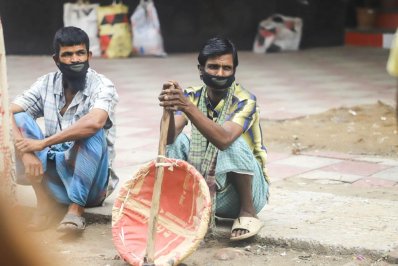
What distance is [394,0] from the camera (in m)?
13.7

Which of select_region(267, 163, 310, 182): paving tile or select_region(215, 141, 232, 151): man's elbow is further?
select_region(267, 163, 310, 182): paving tile

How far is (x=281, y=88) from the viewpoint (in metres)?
9.51

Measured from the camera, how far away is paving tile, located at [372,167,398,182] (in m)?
5.31

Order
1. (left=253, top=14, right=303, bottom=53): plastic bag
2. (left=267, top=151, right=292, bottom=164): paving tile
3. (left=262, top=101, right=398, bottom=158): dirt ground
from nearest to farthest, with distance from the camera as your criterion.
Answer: (left=267, top=151, right=292, bottom=164): paving tile
(left=262, top=101, right=398, bottom=158): dirt ground
(left=253, top=14, right=303, bottom=53): plastic bag

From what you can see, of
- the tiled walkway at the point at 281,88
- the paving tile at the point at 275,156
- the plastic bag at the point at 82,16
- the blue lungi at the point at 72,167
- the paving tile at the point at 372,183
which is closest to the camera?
the blue lungi at the point at 72,167

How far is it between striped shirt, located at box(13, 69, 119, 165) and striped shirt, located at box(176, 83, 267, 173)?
530mm

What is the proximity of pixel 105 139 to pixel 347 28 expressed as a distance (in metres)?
10.8

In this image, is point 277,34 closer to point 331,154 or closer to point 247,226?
point 331,154

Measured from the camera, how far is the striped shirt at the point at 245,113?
12.5ft

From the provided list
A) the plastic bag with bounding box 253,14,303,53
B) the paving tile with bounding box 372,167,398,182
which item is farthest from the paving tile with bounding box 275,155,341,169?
the plastic bag with bounding box 253,14,303,53

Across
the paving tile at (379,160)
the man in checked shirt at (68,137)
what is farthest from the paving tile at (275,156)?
the man in checked shirt at (68,137)

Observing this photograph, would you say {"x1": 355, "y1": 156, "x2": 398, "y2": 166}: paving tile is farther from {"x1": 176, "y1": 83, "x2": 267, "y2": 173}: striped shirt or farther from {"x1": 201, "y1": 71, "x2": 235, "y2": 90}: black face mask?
{"x1": 201, "y1": 71, "x2": 235, "y2": 90}: black face mask

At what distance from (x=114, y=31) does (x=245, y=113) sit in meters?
8.20

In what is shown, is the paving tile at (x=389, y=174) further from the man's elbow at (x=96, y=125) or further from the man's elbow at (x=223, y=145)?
the man's elbow at (x=96, y=125)
